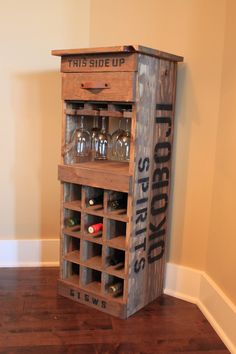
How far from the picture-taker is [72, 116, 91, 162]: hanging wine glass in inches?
94.5

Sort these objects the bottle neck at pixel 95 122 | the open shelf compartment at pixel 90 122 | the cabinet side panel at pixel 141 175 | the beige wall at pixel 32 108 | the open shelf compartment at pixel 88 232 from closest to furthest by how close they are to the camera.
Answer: the cabinet side panel at pixel 141 175 < the open shelf compartment at pixel 90 122 < the open shelf compartment at pixel 88 232 < the bottle neck at pixel 95 122 < the beige wall at pixel 32 108

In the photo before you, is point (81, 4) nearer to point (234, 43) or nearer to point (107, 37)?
point (107, 37)

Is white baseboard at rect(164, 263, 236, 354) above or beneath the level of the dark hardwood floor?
above

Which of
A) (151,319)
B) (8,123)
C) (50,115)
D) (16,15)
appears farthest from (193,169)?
(16,15)

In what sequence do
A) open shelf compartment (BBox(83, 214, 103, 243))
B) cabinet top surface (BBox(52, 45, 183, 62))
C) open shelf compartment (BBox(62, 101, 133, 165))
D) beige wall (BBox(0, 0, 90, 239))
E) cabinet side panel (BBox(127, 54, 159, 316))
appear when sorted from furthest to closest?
1. beige wall (BBox(0, 0, 90, 239))
2. open shelf compartment (BBox(83, 214, 103, 243))
3. open shelf compartment (BBox(62, 101, 133, 165))
4. cabinet side panel (BBox(127, 54, 159, 316))
5. cabinet top surface (BBox(52, 45, 183, 62))

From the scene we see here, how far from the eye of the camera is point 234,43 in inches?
81.2

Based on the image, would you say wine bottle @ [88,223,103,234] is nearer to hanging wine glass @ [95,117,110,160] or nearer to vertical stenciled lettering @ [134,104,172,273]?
vertical stenciled lettering @ [134,104,172,273]

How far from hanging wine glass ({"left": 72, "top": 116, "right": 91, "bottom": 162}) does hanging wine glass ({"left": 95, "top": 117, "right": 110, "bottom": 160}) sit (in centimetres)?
6

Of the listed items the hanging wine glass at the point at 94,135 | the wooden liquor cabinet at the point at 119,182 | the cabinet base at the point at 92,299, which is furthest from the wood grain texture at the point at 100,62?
the cabinet base at the point at 92,299

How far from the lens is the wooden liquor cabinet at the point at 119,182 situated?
2.05m

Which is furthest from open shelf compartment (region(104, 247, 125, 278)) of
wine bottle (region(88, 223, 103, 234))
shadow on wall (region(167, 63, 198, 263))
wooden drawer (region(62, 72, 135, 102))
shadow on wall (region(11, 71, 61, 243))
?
wooden drawer (region(62, 72, 135, 102))

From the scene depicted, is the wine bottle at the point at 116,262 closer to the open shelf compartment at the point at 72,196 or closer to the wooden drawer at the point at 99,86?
the open shelf compartment at the point at 72,196

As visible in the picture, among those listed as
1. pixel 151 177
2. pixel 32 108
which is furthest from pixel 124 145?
pixel 32 108

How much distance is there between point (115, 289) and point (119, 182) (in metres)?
0.61
